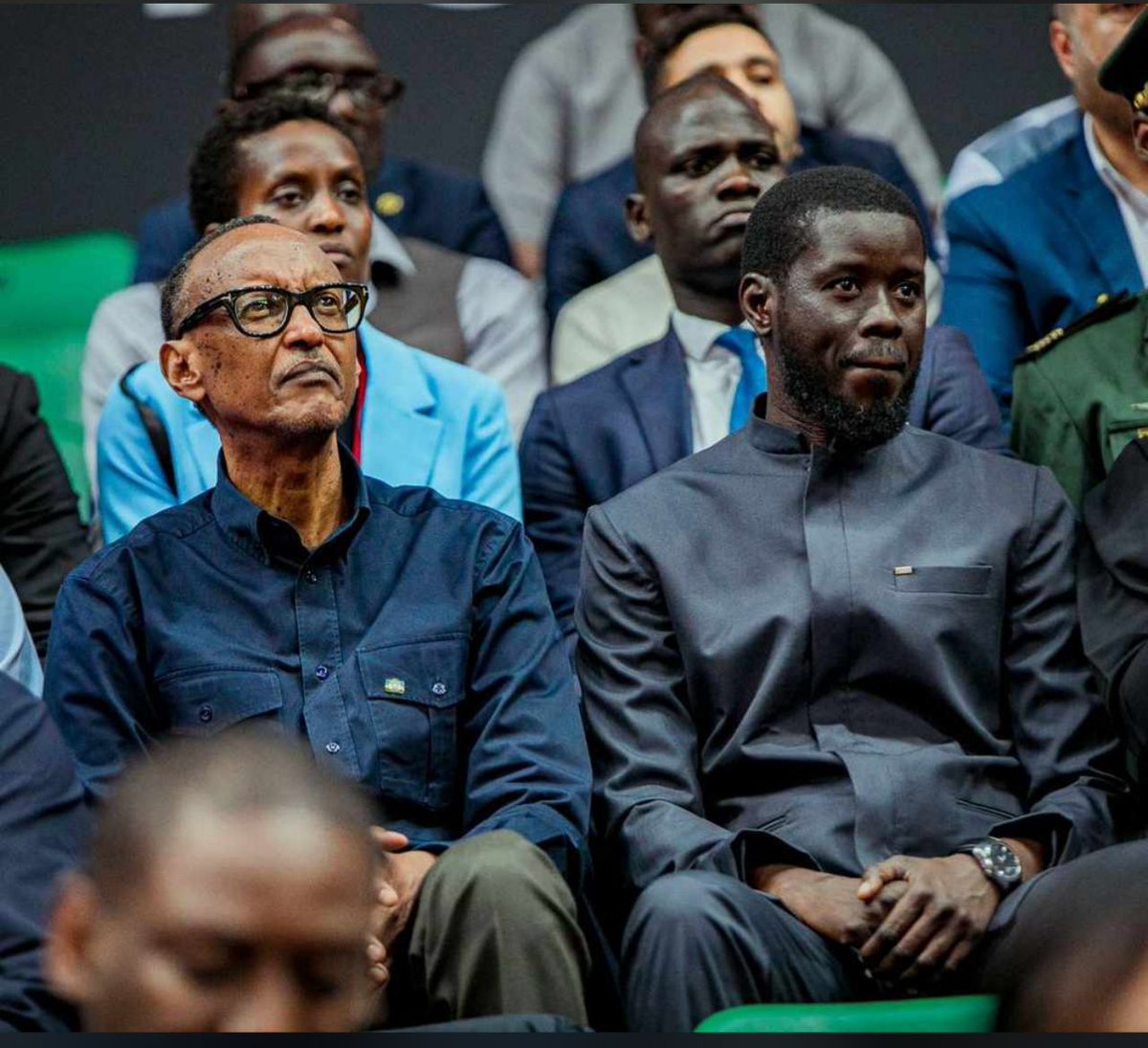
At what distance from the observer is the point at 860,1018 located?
218cm

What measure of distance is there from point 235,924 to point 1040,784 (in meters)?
1.25

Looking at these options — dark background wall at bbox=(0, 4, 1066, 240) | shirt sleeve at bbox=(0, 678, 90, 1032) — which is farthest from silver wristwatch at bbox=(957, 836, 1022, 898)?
dark background wall at bbox=(0, 4, 1066, 240)

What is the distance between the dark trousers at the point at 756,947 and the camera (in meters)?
2.37

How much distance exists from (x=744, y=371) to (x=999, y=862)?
1.22 m

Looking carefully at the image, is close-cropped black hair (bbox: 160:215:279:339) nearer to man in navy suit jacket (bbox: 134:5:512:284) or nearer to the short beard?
the short beard

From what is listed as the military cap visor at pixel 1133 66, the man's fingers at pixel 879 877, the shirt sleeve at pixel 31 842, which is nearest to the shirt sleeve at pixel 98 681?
the shirt sleeve at pixel 31 842

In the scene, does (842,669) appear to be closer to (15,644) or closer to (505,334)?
(15,644)

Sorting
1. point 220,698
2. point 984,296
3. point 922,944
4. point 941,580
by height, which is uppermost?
point 984,296

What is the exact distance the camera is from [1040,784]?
2736 millimetres

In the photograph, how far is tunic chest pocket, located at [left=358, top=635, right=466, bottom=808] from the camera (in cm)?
270

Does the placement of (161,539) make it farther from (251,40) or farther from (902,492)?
(251,40)

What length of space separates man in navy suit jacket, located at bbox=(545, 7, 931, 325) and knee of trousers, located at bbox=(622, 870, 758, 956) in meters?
2.06

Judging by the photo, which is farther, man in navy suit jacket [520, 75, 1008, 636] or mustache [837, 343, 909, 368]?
man in navy suit jacket [520, 75, 1008, 636]

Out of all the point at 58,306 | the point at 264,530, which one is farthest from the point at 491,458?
the point at 58,306
